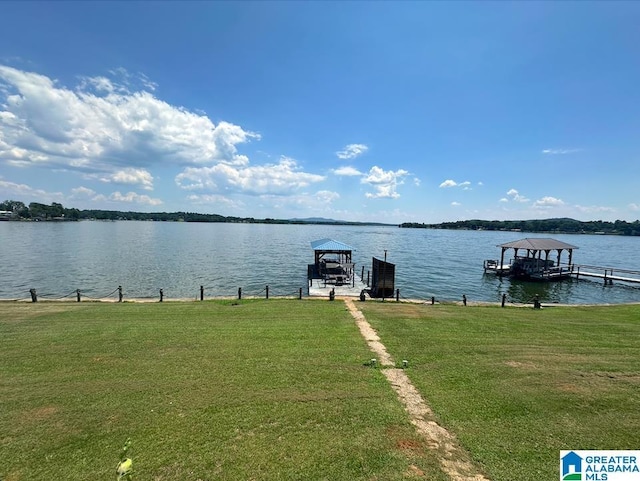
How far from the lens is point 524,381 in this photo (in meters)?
8.15

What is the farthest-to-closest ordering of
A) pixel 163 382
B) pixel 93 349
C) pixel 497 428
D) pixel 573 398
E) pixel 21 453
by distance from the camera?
pixel 93 349
pixel 163 382
pixel 573 398
pixel 497 428
pixel 21 453

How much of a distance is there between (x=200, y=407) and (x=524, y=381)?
8.04 m

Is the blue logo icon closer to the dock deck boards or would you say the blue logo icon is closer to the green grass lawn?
the green grass lawn

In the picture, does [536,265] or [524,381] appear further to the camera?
[536,265]

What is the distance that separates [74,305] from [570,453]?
21031mm

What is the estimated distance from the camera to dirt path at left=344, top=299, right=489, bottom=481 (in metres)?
5.14

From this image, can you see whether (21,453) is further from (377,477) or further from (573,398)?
(573,398)

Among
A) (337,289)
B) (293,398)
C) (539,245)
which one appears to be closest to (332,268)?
(337,289)

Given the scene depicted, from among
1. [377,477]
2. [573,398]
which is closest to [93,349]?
[377,477]

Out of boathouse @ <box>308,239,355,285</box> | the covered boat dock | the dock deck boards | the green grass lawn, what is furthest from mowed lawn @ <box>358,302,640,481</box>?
boathouse @ <box>308,239,355,285</box>

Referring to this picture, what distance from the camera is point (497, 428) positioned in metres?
6.21

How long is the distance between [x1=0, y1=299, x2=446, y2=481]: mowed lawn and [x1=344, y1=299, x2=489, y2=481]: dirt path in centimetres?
22

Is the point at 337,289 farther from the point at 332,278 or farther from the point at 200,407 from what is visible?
the point at 200,407

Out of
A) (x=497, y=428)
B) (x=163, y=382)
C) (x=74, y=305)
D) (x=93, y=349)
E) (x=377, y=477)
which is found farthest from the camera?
(x=74, y=305)
